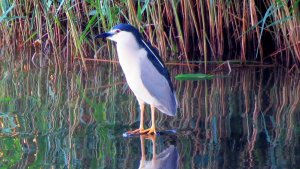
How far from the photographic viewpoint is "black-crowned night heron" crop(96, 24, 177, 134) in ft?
15.5

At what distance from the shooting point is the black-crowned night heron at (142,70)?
4.73 m

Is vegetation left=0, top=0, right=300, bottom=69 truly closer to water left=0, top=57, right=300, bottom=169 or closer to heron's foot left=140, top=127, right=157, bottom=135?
water left=0, top=57, right=300, bottom=169

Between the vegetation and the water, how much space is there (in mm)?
336

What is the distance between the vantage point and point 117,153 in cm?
429

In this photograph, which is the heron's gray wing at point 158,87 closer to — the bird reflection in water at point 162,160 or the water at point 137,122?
the water at point 137,122

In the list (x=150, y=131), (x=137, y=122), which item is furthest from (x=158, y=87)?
(x=137, y=122)

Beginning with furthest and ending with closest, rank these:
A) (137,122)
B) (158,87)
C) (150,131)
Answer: (137,122), (158,87), (150,131)

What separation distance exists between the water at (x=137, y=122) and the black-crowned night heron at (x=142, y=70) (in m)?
0.19

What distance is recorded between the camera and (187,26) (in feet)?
23.6

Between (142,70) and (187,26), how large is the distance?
256 centimetres

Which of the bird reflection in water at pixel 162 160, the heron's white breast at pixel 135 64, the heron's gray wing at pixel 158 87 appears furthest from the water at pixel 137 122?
the heron's white breast at pixel 135 64

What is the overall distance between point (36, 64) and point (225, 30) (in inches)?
77.9

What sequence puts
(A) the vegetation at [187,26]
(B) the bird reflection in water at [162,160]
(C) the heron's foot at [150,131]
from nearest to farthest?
(B) the bird reflection in water at [162,160]
(C) the heron's foot at [150,131]
(A) the vegetation at [187,26]

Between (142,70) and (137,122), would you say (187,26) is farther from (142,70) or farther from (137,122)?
(142,70)
